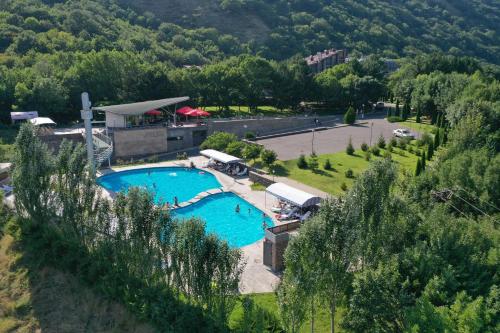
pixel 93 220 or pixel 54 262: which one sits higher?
pixel 93 220

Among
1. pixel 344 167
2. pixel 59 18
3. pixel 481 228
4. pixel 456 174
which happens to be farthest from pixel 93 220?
pixel 59 18

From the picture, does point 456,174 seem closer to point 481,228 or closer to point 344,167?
point 481,228

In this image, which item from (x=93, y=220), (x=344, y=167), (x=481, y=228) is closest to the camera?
(x=481, y=228)

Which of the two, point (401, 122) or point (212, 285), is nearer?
point (212, 285)

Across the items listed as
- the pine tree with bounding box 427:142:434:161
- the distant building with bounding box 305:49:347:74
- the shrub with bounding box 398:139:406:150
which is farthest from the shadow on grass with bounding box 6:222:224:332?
the distant building with bounding box 305:49:347:74

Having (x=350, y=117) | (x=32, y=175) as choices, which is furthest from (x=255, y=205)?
(x=350, y=117)

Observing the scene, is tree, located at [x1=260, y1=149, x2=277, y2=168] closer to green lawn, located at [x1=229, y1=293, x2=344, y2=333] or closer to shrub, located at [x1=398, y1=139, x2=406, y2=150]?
shrub, located at [x1=398, y1=139, x2=406, y2=150]
